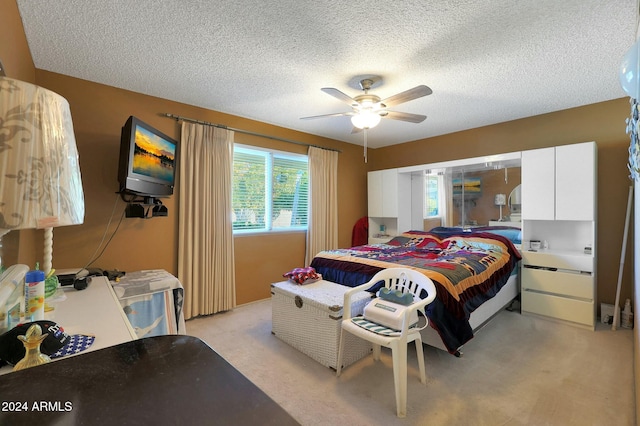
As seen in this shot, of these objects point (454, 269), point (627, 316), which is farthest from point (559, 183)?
point (454, 269)

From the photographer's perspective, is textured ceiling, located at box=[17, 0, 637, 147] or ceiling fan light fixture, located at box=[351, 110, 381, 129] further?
ceiling fan light fixture, located at box=[351, 110, 381, 129]

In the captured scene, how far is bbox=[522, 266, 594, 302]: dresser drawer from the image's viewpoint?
2857 mm

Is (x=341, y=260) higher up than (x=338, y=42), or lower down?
lower down

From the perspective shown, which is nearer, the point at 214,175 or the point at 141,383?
the point at 141,383

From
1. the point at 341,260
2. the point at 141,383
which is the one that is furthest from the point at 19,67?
the point at 341,260

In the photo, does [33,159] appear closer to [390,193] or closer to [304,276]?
[304,276]

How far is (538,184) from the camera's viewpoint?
3.21m

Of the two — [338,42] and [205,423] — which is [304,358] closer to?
[205,423]

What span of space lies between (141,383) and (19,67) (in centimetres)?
225

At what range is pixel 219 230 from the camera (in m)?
3.27

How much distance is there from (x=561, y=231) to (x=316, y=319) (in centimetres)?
316

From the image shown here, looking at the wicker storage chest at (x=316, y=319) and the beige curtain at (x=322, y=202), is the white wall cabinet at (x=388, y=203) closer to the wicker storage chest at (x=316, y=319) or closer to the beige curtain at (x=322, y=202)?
the beige curtain at (x=322, y=202)

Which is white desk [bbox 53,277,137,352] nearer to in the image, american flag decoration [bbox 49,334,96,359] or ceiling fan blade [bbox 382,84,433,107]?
american flag decoration [bbox 49,334,96,359]

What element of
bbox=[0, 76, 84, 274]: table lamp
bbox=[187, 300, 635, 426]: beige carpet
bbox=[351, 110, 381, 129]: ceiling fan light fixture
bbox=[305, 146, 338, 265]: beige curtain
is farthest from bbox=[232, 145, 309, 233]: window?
bbox=[0, 76, 84, 274]: table lamp
